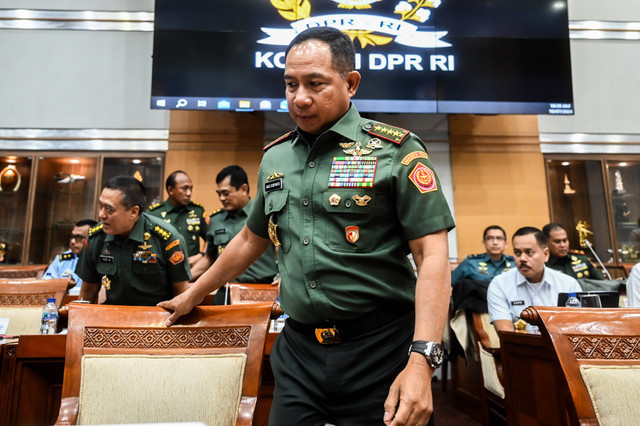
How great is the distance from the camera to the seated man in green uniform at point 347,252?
0.92 meters

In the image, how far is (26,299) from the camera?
2.56m

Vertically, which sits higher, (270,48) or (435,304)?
(270,48)

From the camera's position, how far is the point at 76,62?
5145 mm

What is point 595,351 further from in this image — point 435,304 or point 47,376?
point 47,376

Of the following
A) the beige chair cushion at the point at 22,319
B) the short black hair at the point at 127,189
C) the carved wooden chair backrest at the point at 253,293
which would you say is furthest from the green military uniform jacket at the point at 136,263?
the beige chair cushion at the point at 22,319

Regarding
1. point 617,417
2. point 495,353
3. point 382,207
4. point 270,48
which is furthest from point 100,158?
point 617,417

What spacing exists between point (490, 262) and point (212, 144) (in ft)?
10.0

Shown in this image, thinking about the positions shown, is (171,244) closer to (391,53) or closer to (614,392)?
(614,392)

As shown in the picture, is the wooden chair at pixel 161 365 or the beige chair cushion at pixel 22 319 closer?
the wooden chair at pixel 161 365

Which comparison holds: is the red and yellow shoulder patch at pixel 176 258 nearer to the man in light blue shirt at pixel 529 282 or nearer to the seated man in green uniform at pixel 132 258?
the seated man in green uniform at pixel 132 258

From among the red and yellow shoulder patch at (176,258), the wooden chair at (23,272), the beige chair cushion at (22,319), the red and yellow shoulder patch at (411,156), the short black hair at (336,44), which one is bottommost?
the beige chair cushion at (22,319)

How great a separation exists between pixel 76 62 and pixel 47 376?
436cm

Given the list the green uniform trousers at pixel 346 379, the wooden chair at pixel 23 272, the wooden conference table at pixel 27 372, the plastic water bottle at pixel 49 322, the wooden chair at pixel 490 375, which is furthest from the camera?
the wooden chair at pixel 23 272

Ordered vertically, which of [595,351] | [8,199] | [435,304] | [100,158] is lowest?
[595,351]
